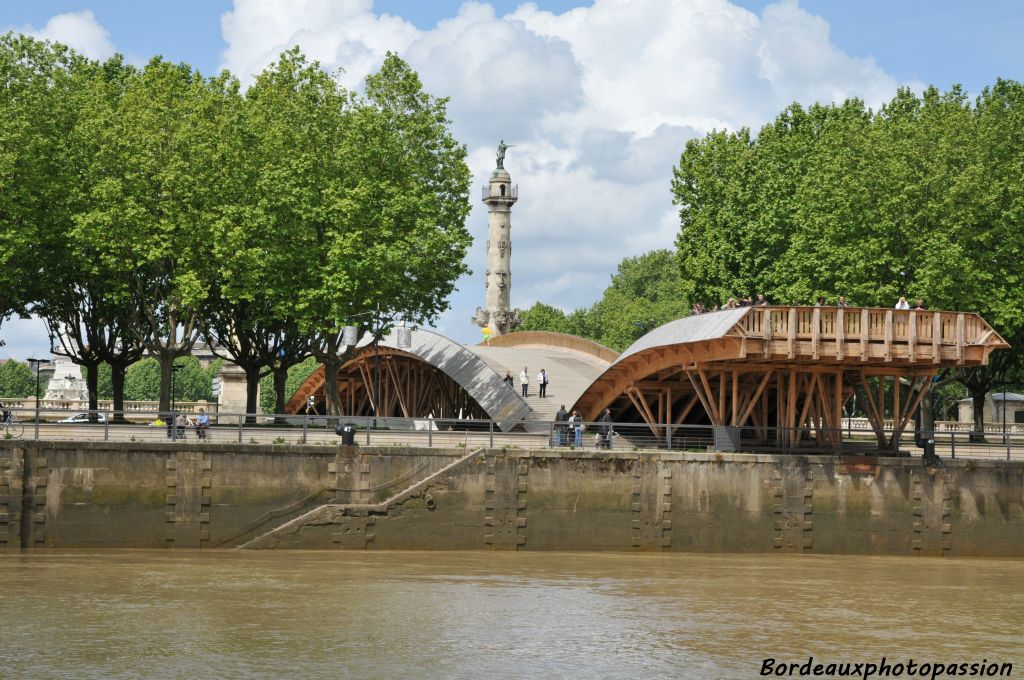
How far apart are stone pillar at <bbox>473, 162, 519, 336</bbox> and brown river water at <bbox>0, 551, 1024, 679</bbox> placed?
6015cm

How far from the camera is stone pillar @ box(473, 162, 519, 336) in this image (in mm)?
102000

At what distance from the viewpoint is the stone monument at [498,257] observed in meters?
102

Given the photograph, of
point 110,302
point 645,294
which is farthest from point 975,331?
point 645,294

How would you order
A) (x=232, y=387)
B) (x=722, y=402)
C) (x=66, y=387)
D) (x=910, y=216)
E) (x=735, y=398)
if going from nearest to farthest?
1. (x=735, y=398)
2. (x=722, y=402)
3. (x=910, y=216)
4. (x=232, y=387)
5. (x=66, y=387)

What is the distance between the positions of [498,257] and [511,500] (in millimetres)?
59251

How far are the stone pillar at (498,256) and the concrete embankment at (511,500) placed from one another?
2262 inches

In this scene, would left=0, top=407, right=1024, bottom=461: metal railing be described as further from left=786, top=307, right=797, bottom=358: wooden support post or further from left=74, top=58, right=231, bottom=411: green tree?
left=74, top=58, right=231, bottom=411: green tree

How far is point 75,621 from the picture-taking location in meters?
28.2

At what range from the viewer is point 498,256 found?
10219cm

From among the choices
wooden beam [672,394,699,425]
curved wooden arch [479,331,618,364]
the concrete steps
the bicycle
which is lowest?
the concrete steps

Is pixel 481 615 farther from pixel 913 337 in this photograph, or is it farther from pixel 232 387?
pixel 232 387

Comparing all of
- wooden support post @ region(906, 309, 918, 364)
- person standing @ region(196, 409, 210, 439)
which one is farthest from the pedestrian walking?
person standing @ region(196, 409, 210, 439)

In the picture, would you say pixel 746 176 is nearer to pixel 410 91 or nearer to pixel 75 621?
pixel 410 91

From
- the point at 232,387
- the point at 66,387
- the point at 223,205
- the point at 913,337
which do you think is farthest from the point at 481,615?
the point at 66,387
